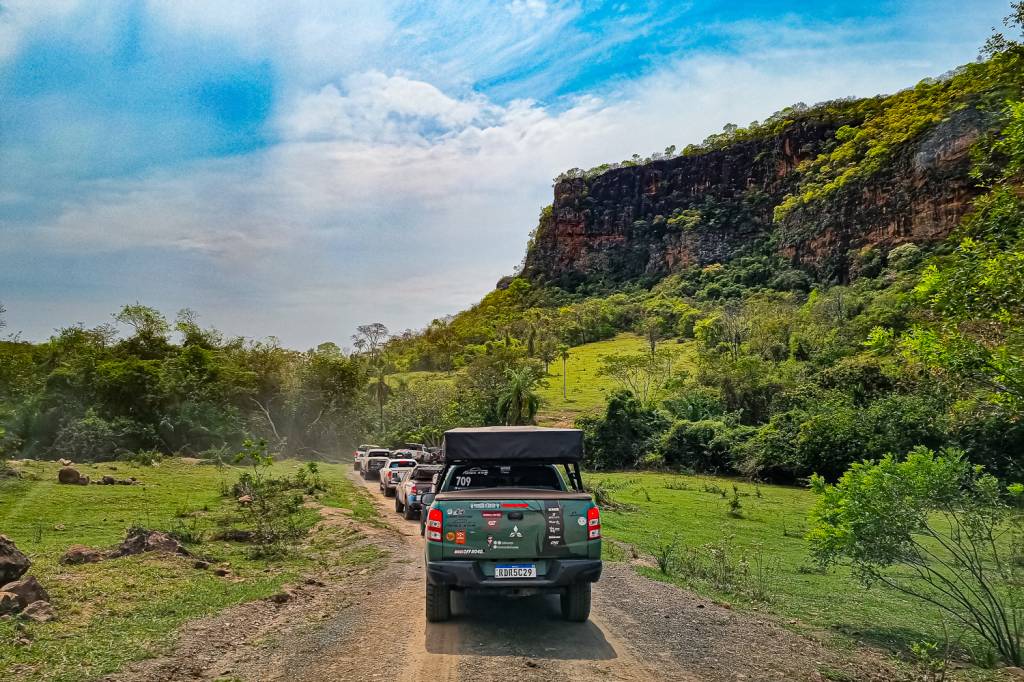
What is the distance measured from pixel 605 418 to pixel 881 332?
121 feet

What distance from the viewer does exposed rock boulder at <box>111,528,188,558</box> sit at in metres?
11.2

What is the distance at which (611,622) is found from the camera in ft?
26.3

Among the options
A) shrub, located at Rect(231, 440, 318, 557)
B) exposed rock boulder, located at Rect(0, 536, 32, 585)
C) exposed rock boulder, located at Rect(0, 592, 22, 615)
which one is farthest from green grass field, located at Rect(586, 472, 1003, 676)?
exposed rock boulder, located at Rect(0, 536, 32, 585)

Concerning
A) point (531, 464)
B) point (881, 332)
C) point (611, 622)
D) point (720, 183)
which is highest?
point (720, 183)

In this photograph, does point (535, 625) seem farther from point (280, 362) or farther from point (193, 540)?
point (280, 362)

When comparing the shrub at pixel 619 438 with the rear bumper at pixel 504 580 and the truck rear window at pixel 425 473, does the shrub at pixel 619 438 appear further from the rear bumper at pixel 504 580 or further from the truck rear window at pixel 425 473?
the rear bumper at pixel 504 580

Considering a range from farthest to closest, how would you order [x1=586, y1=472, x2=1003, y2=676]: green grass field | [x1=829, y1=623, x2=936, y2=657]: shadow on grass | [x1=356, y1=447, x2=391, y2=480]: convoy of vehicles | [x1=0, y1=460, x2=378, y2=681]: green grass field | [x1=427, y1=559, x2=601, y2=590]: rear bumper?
1. [x1=356, y1=447, x2=391, y2=480]: convoy of vehicles
2. [x1=586, y1=472, x2=1003, y2=676]: green grass field
3. [x1=829, y1=623, x2=936, y2=657]: shadow on grass
4. [x1=427, y1=559, x2=601, y2=590]: rear bumper
5. [x1=0, y1=460, x2=378, y2=681]: green grass field

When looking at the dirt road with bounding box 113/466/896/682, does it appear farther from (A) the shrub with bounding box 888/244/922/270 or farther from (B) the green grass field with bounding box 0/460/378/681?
(A) the shrub with bounding box 888/244/922/270

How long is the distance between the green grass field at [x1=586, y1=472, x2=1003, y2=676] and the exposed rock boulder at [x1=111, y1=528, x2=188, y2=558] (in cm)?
875

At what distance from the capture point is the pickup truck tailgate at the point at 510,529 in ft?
23.5

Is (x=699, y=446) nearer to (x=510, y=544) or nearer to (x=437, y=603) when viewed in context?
(x=437, y=603)

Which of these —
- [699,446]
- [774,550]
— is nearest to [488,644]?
[774,550]

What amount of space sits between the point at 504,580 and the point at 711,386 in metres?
52.1

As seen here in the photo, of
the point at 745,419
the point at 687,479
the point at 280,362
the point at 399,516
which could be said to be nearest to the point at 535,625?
the point at 399,516
